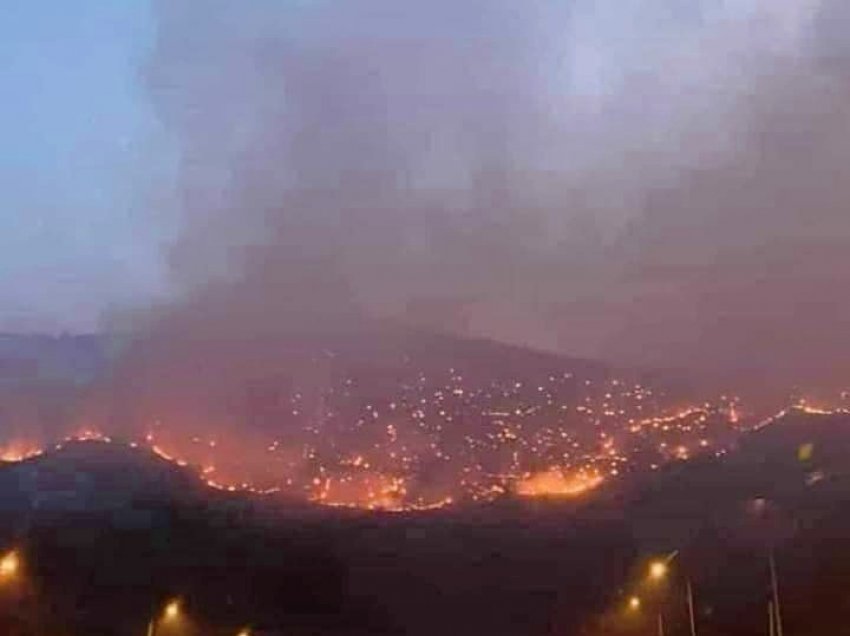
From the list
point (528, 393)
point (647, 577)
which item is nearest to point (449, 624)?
point (647, 577)

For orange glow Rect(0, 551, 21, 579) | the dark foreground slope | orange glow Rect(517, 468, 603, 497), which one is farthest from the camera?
orange glow Rect(517, 468, 603, 497)

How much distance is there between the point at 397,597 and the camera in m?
54.7

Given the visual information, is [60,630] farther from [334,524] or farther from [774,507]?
[774,507]

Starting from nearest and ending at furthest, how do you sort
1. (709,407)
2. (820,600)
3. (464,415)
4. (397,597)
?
(820,600) < (397,597) < (709,407) < (464,415)

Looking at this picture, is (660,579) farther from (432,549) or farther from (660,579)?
(432,549)

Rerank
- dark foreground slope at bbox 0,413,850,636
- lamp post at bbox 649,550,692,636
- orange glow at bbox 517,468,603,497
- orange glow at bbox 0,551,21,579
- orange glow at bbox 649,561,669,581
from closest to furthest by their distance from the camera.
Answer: orange glow at bbox 0,551,21,579 → lamp post at bbox 649,550,692,636 → orange glow at bbox 649,561,669,581 → dark foreground slope at bbox 0,413,850,636 → orange glow at bbox 517,468,603,497

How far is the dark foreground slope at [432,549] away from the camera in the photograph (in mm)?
43594

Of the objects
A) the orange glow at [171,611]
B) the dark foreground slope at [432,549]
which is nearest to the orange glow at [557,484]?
the dark foreground slope at [432,549]

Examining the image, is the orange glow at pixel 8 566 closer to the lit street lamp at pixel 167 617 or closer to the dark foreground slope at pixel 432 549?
the dark foreground slope at pixel 432 549

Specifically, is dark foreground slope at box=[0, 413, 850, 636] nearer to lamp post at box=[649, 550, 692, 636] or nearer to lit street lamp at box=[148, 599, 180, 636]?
lamp post at box=[649, 550, 692, 636]

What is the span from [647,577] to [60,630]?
2027 cm

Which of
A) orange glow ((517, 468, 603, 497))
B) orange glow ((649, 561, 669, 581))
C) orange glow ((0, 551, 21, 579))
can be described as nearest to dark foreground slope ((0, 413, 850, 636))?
orange glow ((649, 561, 669, 581))

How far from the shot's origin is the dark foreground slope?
4359 cm

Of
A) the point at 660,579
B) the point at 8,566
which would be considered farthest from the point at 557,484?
the point at 8,566
